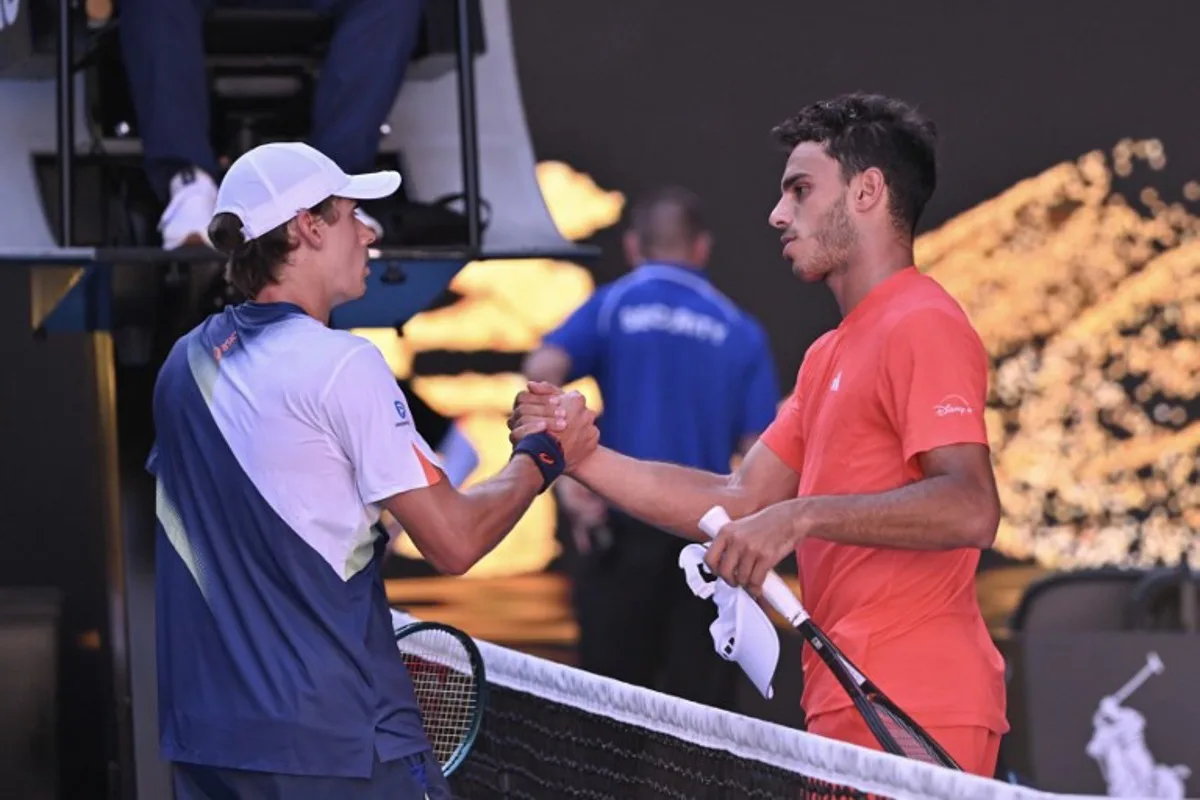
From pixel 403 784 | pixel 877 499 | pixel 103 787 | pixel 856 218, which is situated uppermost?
pixel 856 218

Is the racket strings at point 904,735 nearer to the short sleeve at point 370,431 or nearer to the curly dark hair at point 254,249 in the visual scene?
the short sleeve at point 370,431

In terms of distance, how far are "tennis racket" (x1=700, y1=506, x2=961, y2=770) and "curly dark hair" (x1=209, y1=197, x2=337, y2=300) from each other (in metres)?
0.86

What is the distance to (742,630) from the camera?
3330 mm

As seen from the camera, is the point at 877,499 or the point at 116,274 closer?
the point at 877,499

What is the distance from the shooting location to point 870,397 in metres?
3.39

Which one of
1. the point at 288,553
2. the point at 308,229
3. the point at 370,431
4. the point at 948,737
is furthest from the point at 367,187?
the point at 948,737

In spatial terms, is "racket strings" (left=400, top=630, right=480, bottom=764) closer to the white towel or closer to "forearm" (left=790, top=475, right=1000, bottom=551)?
Result: the white towel

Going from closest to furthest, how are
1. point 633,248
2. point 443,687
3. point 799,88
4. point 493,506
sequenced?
1. point 493,506
2. point 443,687
3. point 633,248
4. point 799,88

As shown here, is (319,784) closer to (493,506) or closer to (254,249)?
(493,506)

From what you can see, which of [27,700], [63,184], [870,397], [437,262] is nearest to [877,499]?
[870,397]

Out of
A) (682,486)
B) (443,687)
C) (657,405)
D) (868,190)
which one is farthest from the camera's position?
(657,405)

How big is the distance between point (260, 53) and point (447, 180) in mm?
489

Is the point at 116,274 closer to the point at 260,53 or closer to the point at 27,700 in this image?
the point at 260,53

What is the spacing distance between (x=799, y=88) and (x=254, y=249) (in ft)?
12.9
